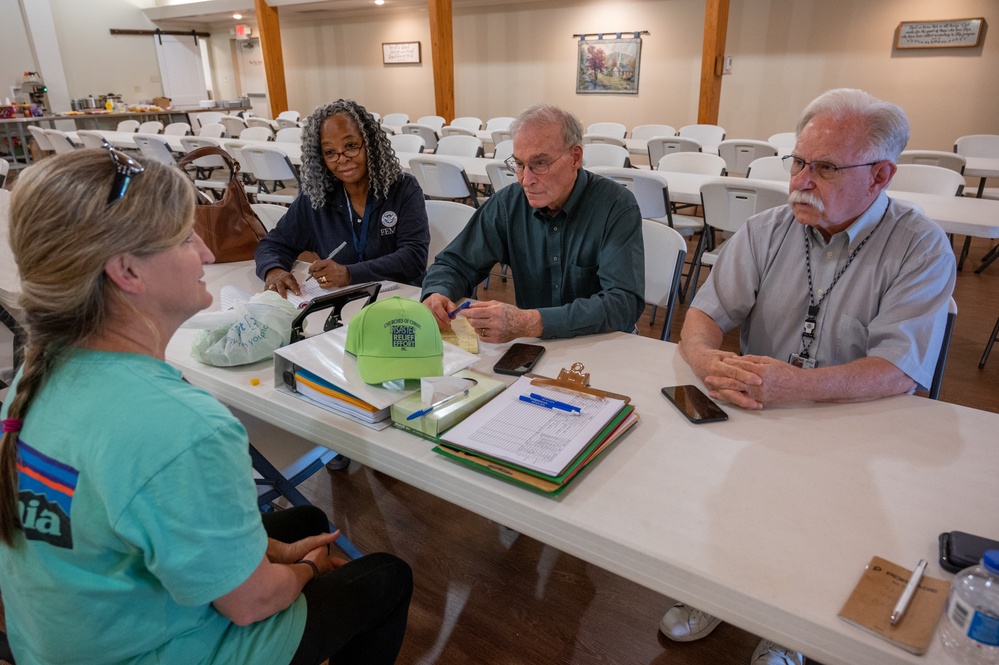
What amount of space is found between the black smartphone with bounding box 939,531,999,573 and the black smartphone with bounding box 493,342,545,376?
2.77 feet

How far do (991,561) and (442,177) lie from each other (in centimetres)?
429

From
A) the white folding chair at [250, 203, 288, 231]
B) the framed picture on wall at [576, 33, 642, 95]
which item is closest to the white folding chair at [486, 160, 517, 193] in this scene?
the white folding chair at [250, 203, 288, 231]

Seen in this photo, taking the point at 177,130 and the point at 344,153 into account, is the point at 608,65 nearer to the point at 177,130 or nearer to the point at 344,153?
the point at 177,130

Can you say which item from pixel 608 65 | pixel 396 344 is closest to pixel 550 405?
pixel 396 344

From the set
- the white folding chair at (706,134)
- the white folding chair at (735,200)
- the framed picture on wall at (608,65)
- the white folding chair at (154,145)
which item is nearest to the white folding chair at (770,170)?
the white folding chair at (735,200)

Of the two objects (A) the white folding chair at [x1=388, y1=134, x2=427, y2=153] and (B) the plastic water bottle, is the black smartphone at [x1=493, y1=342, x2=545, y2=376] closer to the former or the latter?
(B) the plastic water bottle

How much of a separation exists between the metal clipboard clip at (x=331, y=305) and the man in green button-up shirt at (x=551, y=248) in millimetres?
193

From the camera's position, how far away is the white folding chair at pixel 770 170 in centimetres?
425

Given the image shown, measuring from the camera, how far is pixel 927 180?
3850 millimetres

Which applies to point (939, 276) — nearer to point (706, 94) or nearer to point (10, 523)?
point (10, 523)

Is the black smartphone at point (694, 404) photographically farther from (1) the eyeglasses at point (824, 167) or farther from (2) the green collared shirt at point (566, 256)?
(1) the eyeglasses at point (824, 167)

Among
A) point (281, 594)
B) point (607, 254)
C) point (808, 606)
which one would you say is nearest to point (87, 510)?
point (281, 594)

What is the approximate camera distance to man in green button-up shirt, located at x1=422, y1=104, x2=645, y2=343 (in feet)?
5.43

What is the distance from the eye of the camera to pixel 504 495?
40.3 inches
